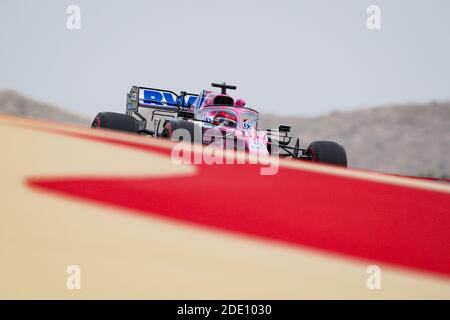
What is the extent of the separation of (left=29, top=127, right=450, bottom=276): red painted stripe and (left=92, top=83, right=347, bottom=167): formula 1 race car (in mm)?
2256

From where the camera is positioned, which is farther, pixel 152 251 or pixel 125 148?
pixel 125 148

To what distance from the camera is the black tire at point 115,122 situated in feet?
15.2

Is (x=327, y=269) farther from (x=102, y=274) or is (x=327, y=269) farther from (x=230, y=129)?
(x=230, y=129)

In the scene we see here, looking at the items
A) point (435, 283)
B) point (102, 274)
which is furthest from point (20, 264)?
point (435, 283)

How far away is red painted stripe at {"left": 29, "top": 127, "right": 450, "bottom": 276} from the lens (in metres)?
2.09

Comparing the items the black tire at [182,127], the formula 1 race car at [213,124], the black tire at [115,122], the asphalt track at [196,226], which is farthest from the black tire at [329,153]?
the asphalt track at [196,226]

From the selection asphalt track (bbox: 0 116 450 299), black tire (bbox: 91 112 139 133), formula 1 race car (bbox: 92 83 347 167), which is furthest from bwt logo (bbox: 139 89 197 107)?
asphalt track (bbox: 0 116 450 299)

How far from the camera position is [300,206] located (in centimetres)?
222

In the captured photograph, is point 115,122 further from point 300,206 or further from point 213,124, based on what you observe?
point 300,206

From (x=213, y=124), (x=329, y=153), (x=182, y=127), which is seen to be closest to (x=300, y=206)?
(x=182, y=127)

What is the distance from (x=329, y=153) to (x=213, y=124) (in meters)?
1.55

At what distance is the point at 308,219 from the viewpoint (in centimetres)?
218
